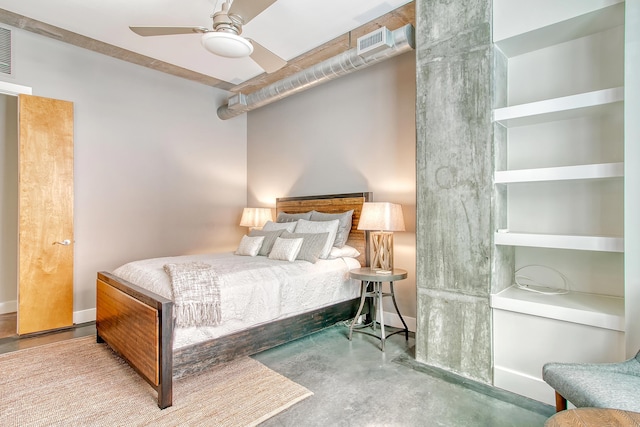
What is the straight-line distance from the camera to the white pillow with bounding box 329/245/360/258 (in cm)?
373

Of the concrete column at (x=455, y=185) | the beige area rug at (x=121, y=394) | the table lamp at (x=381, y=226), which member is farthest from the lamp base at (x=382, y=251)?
the beige area rug at (x=121, y=394)

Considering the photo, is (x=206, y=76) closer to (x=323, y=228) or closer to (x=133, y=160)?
(x=133, y=160)

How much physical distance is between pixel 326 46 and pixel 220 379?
347 cm

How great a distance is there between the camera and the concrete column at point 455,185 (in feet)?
8.09

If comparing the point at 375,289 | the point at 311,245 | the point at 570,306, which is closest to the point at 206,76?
the point at 311,245

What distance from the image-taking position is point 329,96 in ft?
14.8

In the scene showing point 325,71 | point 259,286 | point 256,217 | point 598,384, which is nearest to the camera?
point 598,384

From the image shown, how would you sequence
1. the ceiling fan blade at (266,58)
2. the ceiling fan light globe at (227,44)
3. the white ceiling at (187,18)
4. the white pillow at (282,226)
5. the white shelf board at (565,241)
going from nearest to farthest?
the white shelf board at (565,241) < the ceiling fan light globe at (227,44) < the ceiling fan blade at (266,58) < the white ceiling at (187,18) < the white pillow at (282,226)

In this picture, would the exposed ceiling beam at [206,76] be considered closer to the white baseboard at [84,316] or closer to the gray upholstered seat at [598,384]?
the gray upholstered seat at [598,384]

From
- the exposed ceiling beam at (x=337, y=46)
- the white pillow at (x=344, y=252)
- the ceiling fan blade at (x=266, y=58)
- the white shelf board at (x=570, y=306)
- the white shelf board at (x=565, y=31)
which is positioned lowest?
the white shelf board at (x=570, y=306)

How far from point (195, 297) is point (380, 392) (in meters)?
1.45

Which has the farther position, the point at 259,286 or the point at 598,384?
the point at 259,286

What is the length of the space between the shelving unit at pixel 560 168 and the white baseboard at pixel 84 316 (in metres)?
4.36

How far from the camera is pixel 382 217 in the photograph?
10.9ft
